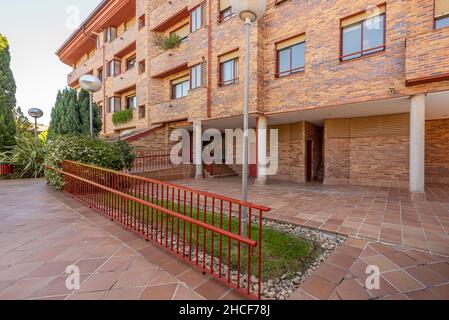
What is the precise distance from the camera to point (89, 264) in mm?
2508

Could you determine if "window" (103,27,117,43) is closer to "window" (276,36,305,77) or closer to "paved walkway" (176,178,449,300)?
"window" (276,36,305,77)

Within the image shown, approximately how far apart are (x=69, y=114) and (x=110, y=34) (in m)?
12.1

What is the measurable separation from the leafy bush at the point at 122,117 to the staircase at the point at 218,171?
819 centimetres

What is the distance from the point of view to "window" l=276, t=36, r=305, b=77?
830cm

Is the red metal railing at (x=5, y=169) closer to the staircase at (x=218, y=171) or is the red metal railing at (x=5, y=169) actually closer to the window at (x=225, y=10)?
the staircase at (x=218, y=171)

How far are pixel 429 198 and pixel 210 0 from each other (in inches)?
475

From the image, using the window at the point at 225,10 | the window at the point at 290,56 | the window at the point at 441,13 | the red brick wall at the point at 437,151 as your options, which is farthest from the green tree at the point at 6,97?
the red brick wall at the point at 437,151

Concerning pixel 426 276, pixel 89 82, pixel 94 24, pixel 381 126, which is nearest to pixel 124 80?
pixel 94 24

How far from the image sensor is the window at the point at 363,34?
22.1ft

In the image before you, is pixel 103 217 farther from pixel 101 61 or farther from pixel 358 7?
pixel 101 61

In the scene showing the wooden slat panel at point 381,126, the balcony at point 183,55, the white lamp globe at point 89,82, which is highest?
the balcony at point 183,55

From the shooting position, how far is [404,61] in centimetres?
605

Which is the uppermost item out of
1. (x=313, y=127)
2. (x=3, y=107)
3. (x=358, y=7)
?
(x=358, y=7)
